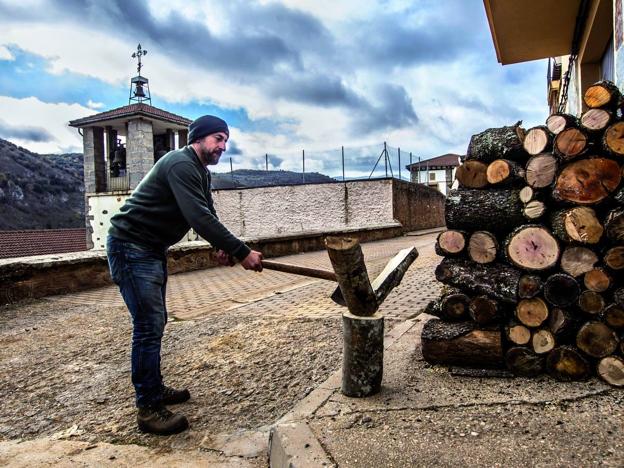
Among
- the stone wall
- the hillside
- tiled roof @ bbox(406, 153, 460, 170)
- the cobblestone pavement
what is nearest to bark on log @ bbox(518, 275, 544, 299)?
the cobblestone pavement

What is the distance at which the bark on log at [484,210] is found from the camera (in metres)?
2.82

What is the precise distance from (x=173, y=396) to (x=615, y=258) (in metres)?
2.68

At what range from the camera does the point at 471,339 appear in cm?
287

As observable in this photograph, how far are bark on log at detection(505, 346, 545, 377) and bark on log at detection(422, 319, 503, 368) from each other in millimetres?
58

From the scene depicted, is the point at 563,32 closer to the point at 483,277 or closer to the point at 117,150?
the point at 483,277

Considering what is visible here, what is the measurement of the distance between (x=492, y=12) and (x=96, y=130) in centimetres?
2814

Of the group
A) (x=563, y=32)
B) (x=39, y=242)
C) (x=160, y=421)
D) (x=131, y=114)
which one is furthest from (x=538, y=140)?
(x=39, y=242)

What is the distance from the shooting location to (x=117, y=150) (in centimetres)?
2920

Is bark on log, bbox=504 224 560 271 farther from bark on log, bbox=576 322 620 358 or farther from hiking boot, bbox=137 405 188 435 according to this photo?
hiking boot, bbox=137 405 188 435

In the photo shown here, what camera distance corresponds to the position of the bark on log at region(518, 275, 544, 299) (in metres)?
2.66

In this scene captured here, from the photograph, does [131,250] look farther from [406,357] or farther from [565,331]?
[565,331]

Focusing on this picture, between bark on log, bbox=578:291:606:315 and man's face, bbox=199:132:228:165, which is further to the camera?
man's face, bbox=199:132:228:165

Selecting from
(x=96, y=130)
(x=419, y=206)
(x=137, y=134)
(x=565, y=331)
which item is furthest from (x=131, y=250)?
(x=96, y=130)

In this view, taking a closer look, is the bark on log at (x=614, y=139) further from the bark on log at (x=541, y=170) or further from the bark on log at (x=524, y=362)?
the bark on log at (x=524, y=362)
